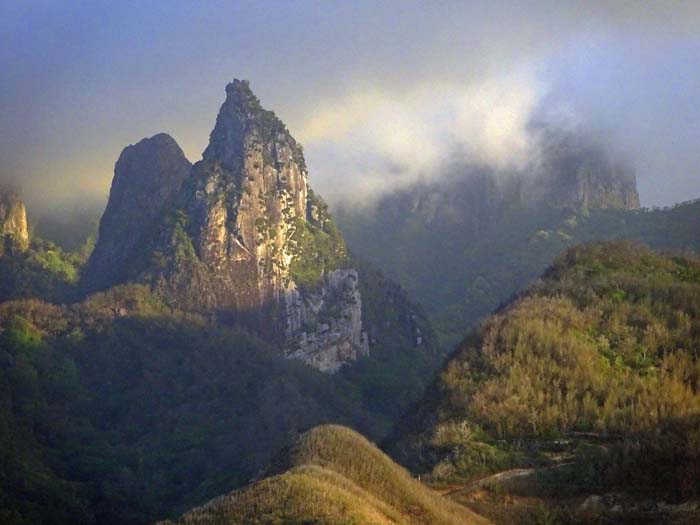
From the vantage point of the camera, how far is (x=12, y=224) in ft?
325

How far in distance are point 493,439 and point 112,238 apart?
83963 mm

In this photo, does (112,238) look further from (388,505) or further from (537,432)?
(388,505)

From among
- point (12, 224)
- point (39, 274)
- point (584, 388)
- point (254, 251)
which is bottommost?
point (584, 388)

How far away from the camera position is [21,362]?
61.4 m

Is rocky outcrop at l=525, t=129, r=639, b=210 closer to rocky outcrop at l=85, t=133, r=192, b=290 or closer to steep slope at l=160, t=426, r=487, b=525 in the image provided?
rocky outcrop at l=85, t=133, r=192, b=290

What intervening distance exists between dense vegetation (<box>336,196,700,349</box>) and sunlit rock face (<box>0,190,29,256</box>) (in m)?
39.3

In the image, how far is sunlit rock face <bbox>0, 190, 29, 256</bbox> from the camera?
96875mm

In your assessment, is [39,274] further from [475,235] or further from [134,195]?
[475,235]

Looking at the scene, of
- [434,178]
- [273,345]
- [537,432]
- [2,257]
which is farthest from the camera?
[434,178]

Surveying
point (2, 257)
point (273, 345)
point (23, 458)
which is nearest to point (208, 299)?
point (273, 345)

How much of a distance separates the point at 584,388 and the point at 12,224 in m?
90.0

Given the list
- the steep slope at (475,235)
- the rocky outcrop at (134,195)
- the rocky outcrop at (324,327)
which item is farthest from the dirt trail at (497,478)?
the rocky outcrop at (134,195)

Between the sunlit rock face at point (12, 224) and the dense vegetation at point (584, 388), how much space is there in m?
81.0

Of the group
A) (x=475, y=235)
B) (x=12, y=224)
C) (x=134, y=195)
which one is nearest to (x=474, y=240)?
(x=475, y=235)
